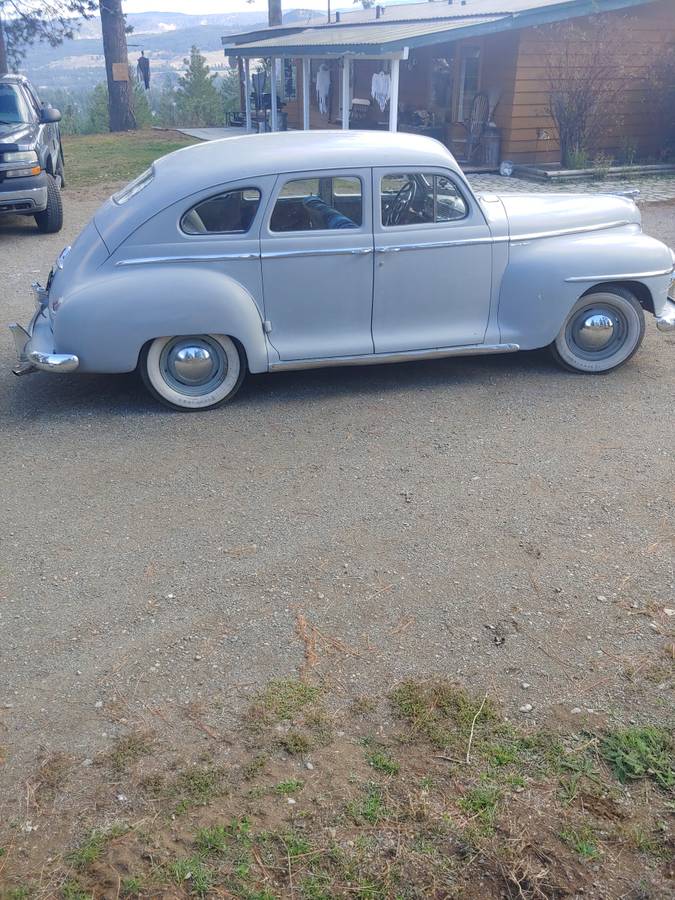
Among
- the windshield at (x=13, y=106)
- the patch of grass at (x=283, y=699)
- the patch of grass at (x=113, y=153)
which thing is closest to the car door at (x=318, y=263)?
the patch of grass at (x=283, y=699)

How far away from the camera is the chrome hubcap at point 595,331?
648cm

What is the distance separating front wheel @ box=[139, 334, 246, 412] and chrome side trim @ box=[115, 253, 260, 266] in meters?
0.51

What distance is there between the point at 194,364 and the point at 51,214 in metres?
6.87

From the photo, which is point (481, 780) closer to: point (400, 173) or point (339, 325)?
point (339, 325)

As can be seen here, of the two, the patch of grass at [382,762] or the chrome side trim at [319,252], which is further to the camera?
the chrome side trim at [319,252]

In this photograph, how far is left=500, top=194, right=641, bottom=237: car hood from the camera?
632 cm

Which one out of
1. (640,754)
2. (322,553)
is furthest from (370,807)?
(322,553)

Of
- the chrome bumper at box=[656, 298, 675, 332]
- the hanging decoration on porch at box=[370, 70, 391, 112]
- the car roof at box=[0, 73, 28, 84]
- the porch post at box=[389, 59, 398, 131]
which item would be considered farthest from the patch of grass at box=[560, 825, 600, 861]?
the hanging decoration on porch at box=[370, 70, 391, 112]

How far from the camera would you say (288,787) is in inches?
116

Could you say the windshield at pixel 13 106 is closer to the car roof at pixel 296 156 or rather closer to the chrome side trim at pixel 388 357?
the car roof at pixel 296 156

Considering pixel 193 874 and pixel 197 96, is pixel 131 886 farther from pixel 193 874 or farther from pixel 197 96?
pixel 197 96

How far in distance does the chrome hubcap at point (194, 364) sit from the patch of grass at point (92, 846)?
365 centimetres

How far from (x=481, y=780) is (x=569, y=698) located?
609 mm

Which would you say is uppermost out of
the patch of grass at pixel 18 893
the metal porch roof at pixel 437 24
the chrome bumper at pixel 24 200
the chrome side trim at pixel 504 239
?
the metal porch roof at pixel 437 24
